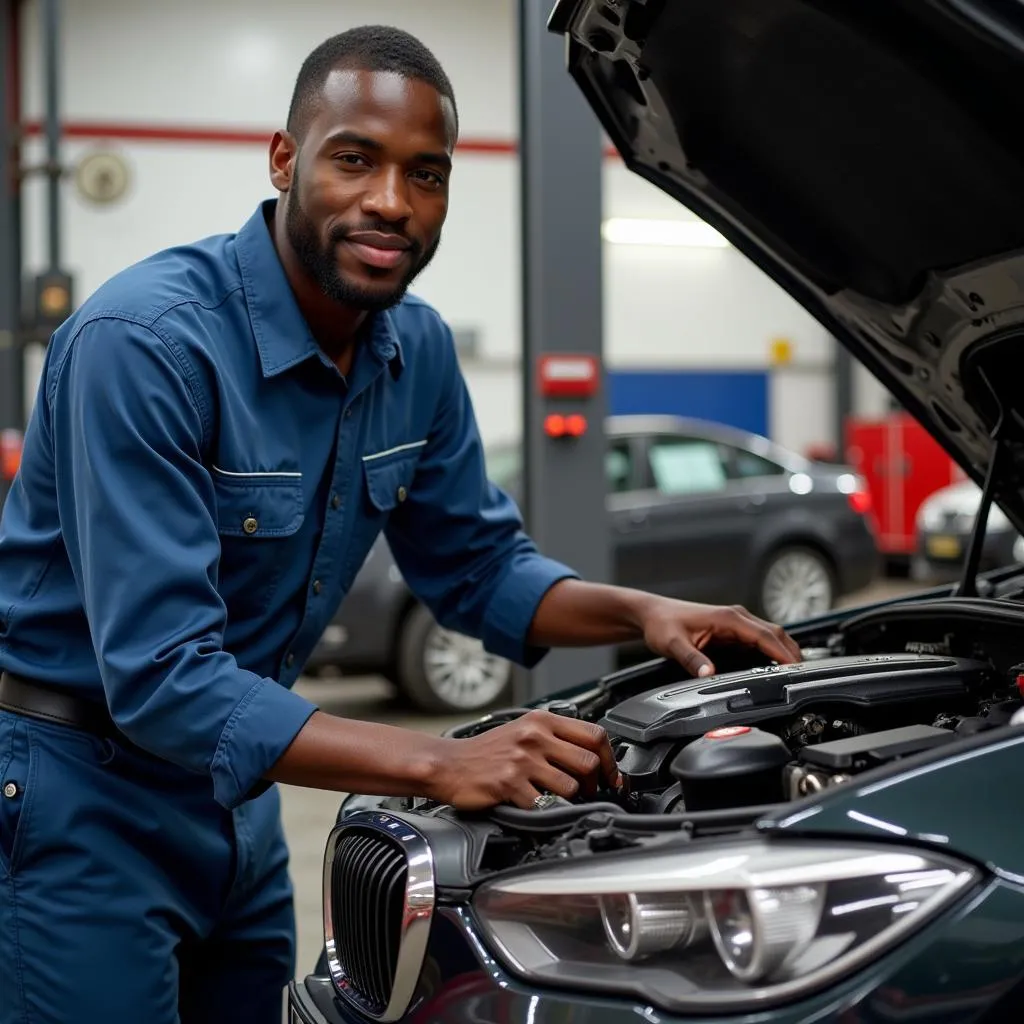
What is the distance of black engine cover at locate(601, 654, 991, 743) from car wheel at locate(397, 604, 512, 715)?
3.95 meters

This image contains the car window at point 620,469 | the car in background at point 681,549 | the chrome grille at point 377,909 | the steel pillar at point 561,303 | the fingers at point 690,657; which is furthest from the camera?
the car window at point 620,469

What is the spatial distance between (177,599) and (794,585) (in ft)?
19.3

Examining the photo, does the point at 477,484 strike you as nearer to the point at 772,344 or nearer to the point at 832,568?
the point at 832,568

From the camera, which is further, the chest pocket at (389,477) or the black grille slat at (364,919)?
the chest pocket at (389,477)

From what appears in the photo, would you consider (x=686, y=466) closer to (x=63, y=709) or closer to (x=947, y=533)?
(x=947, y=533)

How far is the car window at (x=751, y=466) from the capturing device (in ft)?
22.5

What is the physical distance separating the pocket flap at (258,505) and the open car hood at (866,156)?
0.70m

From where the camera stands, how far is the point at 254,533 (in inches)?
62.5

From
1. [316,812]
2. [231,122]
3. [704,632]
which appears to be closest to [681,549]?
[316,812]

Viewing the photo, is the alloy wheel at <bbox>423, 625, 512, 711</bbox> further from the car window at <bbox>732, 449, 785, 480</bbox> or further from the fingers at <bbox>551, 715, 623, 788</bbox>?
the fingers at <bbox>551, 715, 623, 788</bbox>

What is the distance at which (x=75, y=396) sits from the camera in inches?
55.9

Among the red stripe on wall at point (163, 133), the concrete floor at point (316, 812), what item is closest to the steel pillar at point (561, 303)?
the concrete floor at point (316, 812)

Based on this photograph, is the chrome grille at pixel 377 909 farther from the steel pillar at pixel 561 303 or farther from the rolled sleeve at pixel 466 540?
the steel pillar at pixel 561 303

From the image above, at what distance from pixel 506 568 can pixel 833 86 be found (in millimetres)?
825
